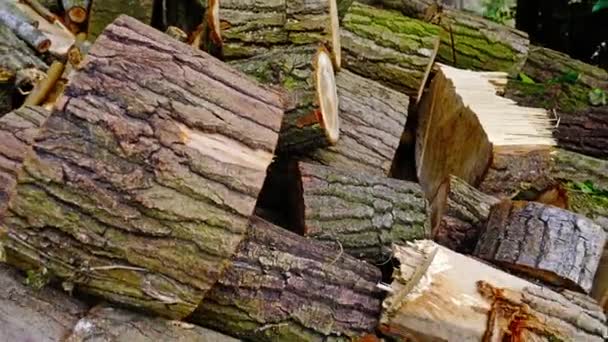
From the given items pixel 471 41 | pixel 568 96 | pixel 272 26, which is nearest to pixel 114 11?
pixel 272 26

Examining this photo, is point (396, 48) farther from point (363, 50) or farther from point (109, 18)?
point (109, 18)

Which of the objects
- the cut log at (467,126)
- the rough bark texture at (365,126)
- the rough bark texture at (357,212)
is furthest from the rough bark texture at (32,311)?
the cut log at (467,126)

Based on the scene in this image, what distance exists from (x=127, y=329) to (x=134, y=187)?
0.41 metres

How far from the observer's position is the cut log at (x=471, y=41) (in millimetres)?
3805

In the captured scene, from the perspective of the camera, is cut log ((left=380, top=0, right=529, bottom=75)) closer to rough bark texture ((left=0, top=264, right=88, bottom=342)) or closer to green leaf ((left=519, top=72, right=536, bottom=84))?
green leaf ((left=519, top=72, right=536, bottom=84))

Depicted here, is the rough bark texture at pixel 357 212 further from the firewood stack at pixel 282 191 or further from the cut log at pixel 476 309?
the cut log at pixel 476 309

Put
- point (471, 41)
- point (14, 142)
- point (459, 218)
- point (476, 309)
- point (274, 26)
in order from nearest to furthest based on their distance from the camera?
1. point (476, 309)
2. point (14, 142)
3. point (459, 218)
4. point (274, 26)
5. point (471, 41)

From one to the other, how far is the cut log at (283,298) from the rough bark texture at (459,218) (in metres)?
0.53

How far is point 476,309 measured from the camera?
7.63ft

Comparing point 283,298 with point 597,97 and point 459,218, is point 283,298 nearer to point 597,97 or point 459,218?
point 459,218

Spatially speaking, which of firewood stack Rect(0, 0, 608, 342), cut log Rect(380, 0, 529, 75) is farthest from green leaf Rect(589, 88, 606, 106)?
cut log Rect(380, 0, 529, 75)

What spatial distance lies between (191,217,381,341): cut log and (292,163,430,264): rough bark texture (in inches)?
7.4

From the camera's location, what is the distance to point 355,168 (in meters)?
3.01

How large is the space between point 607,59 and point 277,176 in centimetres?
278
